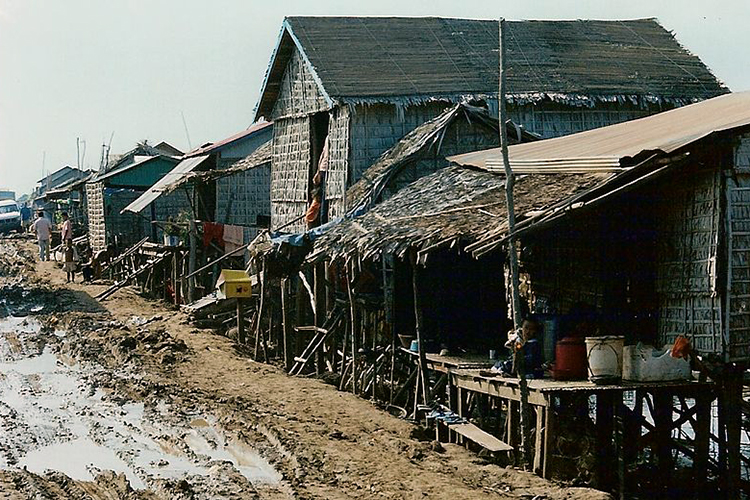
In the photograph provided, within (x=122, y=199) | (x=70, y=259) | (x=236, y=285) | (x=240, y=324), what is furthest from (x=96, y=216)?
(x=236, y=285)

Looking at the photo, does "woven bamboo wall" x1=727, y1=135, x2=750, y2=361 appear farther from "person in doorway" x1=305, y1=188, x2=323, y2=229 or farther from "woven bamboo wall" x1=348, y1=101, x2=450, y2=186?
"person in doorway" x1=305, y1=188, x2=323, y2=229

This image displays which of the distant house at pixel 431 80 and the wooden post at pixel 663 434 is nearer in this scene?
the wooden post at pixel 663 434

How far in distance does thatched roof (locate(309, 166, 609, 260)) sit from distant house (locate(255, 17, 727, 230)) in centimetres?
308

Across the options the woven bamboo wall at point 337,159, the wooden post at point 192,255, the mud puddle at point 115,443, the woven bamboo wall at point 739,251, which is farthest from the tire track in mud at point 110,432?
the woven bamboo wall at point 739,251

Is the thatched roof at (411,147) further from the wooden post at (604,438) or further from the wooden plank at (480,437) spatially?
the wooden post at (604,438)

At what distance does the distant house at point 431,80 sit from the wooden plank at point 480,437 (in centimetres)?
811

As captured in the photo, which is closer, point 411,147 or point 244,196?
point 411,147

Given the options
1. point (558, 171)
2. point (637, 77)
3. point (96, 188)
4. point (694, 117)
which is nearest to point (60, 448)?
point (558, 171)

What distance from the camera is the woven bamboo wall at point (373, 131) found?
1983 centimetres

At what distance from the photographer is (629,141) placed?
41.8 feet

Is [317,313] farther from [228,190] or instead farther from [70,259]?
[70,259]

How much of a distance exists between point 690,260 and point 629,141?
2172 mm

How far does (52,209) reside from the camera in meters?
57.6

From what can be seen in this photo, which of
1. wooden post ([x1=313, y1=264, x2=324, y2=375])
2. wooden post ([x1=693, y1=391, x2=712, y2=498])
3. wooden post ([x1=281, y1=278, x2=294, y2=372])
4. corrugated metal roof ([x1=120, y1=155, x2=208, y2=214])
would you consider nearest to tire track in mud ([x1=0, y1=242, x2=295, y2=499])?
wooden post ([x1=281, y1=278, x2=294, y2=372])
